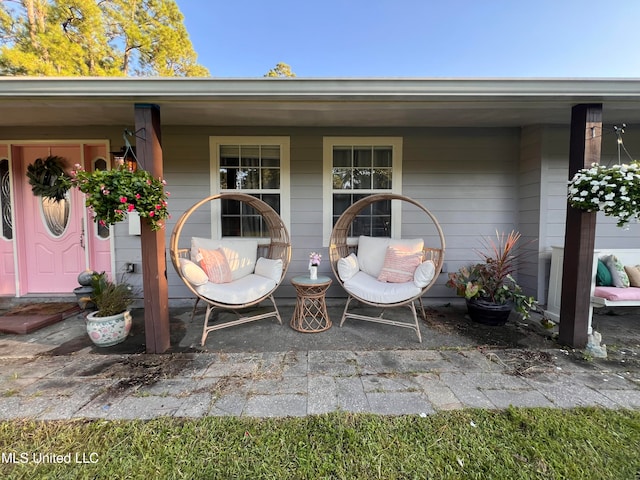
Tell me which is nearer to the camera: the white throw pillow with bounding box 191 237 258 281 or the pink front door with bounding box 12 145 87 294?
the white throw pillow with bounding box 191 237 258 281

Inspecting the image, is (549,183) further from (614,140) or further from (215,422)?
(215,422)

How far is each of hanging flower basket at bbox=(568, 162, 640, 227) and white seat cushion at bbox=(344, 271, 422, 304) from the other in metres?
1.47

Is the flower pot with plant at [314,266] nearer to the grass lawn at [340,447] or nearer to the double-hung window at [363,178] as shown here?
the double-hung window at [363,178]

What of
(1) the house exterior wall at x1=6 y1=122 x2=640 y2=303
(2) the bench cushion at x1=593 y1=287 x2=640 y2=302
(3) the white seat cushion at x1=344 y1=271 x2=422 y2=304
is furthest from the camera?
(1) the house exterior wall at x1=6 y1=122 x2=640 y2=303

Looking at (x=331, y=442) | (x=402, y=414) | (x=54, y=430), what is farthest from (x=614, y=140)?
(x=54, y=430)

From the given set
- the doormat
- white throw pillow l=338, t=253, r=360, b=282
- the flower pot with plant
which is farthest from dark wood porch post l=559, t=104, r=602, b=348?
the doormat

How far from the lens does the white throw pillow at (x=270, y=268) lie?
9.93ft

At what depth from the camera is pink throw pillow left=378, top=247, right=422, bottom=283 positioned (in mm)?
3039

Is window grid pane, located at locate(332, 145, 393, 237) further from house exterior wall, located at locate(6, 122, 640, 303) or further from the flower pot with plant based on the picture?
the flower pot with plant

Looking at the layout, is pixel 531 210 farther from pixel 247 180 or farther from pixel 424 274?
pixel 247 180

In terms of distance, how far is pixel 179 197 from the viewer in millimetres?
3600

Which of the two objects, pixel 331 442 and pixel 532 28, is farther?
pixel 532 28

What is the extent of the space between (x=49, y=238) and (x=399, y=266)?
4.44m

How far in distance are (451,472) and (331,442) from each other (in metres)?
0.56
